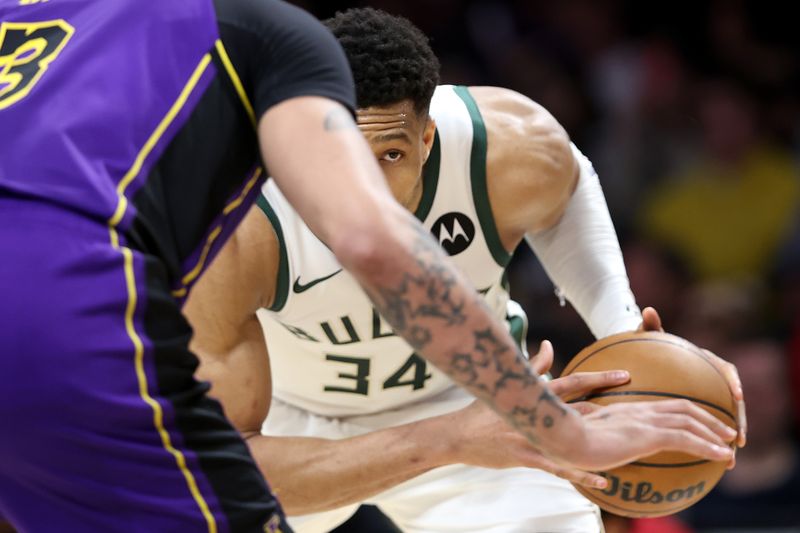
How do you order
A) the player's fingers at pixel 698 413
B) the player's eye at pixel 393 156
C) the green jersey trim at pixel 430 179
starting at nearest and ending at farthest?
the player's fingers at pixel 698 413 → the player's eye at pixel 393 156 → the green jersey trim at pixel 430 179

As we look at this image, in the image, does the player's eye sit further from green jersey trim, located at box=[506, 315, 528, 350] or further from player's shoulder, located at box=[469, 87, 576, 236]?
green jersey trim, located at box=[506, 315, 528, 350]

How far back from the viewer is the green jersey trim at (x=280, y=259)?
127 inches

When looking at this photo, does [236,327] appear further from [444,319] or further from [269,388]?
[444,319]

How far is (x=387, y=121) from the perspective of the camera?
9.95 ft

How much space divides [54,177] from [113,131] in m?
0.13

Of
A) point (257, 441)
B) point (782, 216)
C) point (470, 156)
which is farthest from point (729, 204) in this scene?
point (257, 441)

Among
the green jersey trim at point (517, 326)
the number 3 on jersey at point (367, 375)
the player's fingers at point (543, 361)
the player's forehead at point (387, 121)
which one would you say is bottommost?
the green jersey trim at point (517, 326)

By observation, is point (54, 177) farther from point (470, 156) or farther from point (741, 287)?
point (741, 287)

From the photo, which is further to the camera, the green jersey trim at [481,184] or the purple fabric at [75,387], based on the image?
the green jersey trim at [481,184]

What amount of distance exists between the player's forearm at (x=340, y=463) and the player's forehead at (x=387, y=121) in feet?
2.43

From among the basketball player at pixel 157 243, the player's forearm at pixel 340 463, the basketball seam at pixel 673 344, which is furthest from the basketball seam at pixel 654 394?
the basketball player at pixel 157 243

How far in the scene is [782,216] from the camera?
262 inches

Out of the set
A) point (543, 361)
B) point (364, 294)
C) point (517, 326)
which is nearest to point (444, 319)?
point (543, 361)

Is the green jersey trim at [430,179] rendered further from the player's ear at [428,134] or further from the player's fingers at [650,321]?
the player's fingers at [650,321]
